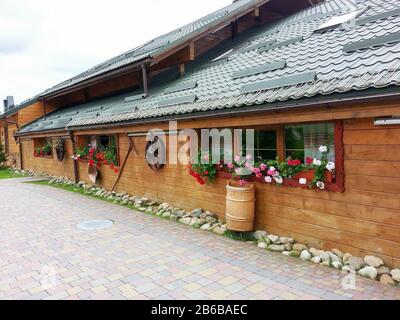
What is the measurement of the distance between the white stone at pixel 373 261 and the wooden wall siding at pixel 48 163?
39.9 ft

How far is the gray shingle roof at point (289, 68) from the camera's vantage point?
4980 millimetres

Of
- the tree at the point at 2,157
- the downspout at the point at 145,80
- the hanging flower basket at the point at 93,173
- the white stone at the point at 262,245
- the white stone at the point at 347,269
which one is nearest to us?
the white stone at the point at 347,269

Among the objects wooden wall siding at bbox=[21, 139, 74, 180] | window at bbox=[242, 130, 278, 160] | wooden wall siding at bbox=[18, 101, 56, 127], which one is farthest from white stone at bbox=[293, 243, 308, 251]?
wooden wall siding at bbox=[18, 101, 56, 127]

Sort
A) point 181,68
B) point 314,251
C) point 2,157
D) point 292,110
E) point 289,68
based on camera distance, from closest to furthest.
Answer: point 314,251, point 292,110, point 289,68, point 181,68, point 2,157

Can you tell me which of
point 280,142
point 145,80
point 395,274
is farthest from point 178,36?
point 395,274

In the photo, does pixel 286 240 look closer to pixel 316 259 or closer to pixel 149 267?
pixel 316 259

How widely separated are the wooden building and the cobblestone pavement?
0.81 m

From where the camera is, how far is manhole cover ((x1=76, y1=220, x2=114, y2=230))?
7.18m

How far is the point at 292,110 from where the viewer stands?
5.20 metres

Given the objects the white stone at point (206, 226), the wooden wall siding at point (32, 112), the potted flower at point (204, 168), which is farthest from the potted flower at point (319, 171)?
the wooden wall siding at point (32, 112)

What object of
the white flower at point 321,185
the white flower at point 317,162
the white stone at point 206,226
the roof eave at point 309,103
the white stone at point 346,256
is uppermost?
the roof eave at point 309,103

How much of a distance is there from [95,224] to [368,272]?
5.55 metres

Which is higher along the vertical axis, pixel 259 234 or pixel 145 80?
pixel 145 80

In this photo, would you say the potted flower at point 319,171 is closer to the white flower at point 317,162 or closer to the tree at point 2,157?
the white flower at point 317,162
